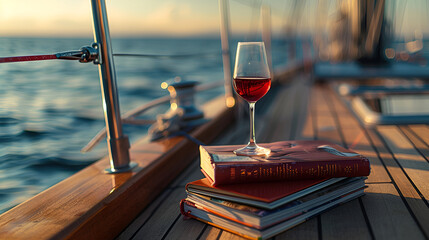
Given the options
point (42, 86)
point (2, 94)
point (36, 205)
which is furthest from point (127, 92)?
point (36, 205)

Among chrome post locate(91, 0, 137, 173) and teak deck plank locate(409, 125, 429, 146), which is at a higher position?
chrome post locate(91, 0, 137, 173)

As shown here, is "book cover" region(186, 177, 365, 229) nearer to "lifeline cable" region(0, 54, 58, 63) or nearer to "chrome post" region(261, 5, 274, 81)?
"lifeline cable" region(0, 54, 58, 63)

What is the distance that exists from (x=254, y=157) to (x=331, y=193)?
0.18 m

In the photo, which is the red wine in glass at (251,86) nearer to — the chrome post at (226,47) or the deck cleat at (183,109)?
the deck cleat at (183,109)

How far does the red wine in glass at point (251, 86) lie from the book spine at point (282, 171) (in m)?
0.16

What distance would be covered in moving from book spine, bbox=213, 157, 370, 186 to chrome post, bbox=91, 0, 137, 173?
15.0 inches

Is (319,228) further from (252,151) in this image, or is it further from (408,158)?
(408,158)

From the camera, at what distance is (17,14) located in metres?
1.33

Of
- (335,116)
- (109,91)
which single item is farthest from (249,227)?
(335,116)

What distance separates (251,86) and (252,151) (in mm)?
145

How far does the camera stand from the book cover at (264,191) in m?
0.70

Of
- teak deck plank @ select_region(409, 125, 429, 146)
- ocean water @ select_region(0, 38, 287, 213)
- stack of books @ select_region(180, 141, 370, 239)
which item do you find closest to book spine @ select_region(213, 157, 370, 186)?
stack of books @ select_region(180, 141, 370, 239)

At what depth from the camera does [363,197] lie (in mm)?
897

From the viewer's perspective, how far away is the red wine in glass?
81 cm
